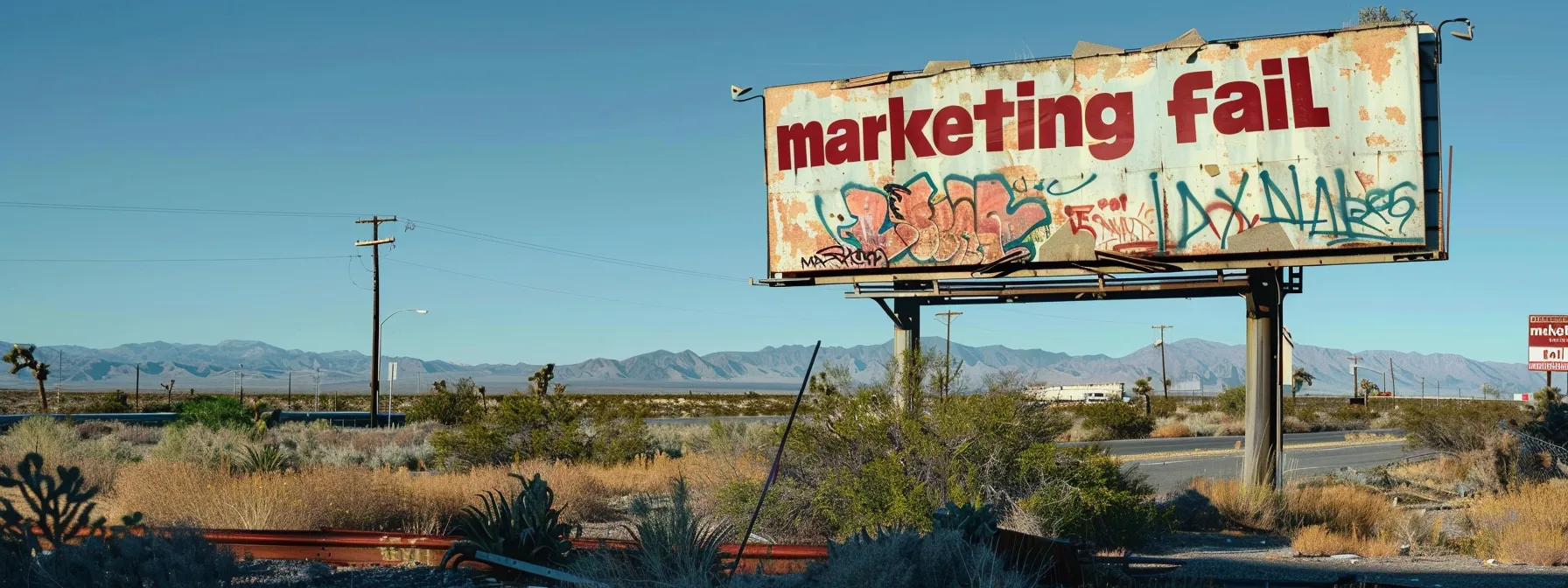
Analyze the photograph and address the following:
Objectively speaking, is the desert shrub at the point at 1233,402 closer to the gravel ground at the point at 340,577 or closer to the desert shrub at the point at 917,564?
the desert shrub at the point at 917,564

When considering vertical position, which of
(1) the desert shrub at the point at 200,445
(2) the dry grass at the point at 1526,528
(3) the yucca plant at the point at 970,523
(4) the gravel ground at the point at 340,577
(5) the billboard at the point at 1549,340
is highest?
(5) the billboard at the point at 1549,340

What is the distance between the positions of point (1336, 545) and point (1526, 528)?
6.11 feet

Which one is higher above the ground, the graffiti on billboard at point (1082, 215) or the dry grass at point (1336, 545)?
the graffiti on billboard at point (1082, 215)

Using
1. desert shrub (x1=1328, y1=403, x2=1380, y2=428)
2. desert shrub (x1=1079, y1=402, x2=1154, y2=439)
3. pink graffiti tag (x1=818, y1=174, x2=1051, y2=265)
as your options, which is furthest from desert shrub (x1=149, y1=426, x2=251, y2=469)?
desert shrub (x1=1328, y1=403, x2=1380, y2=428)

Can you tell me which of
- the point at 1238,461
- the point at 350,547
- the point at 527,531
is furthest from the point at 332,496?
the point at 1238,461

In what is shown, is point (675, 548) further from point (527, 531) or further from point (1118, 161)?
point (1118, 161)

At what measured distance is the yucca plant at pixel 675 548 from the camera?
25.9 ft

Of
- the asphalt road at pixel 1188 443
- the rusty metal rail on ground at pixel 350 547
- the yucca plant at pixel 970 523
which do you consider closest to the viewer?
the yucca plant at pixel 970 523

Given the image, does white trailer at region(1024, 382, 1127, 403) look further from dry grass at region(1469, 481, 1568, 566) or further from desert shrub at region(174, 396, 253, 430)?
dry grass at region(1469, 481, 1568, 566)

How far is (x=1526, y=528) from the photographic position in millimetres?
12641

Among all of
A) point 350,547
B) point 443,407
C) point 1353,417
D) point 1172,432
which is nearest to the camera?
point 350,547

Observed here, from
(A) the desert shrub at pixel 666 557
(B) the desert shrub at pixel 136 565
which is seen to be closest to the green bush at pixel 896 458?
(A) the desert shrub at pixel 666 557

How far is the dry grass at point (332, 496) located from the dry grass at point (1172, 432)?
32583mm

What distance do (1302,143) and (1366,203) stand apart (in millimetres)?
1144
